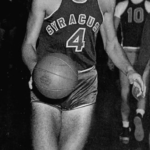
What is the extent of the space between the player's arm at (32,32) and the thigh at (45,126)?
0.34m

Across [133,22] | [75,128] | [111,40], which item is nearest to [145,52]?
[133,22]

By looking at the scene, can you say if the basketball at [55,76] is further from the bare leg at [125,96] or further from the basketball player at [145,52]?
the basketball player at [145,52]

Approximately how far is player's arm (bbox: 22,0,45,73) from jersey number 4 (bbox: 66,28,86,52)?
0.27 m

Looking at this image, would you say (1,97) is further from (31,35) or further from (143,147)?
(31,35)

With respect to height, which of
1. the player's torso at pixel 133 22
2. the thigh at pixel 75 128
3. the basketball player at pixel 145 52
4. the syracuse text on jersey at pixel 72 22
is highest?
the syracuse text on jersey at pixel 72 22

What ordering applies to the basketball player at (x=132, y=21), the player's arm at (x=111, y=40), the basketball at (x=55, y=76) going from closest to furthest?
the basketball at (x=55, y=76)
the player's arm at (x=111, y=40)
the basketball player at (x=132, y=21)

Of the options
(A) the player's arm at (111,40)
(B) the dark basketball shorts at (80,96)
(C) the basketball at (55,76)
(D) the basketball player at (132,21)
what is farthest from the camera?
(D) the basketball player at (132,21)

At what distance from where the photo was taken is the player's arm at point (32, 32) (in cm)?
291

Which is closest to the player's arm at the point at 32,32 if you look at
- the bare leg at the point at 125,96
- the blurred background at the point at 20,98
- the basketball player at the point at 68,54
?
the basketball player at the point at 68,54

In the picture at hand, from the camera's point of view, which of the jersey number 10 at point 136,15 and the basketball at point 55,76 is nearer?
the basketball at point 55,76

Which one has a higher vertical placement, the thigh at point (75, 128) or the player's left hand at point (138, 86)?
the player's left hand at point (138, 86)

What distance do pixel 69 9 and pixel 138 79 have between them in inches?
30.8

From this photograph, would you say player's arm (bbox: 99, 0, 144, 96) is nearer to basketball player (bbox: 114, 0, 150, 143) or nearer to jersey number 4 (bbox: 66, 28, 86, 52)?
jersey number 4 (bbox: 66, 28, 86, 52)

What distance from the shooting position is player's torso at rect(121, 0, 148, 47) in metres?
5.39
